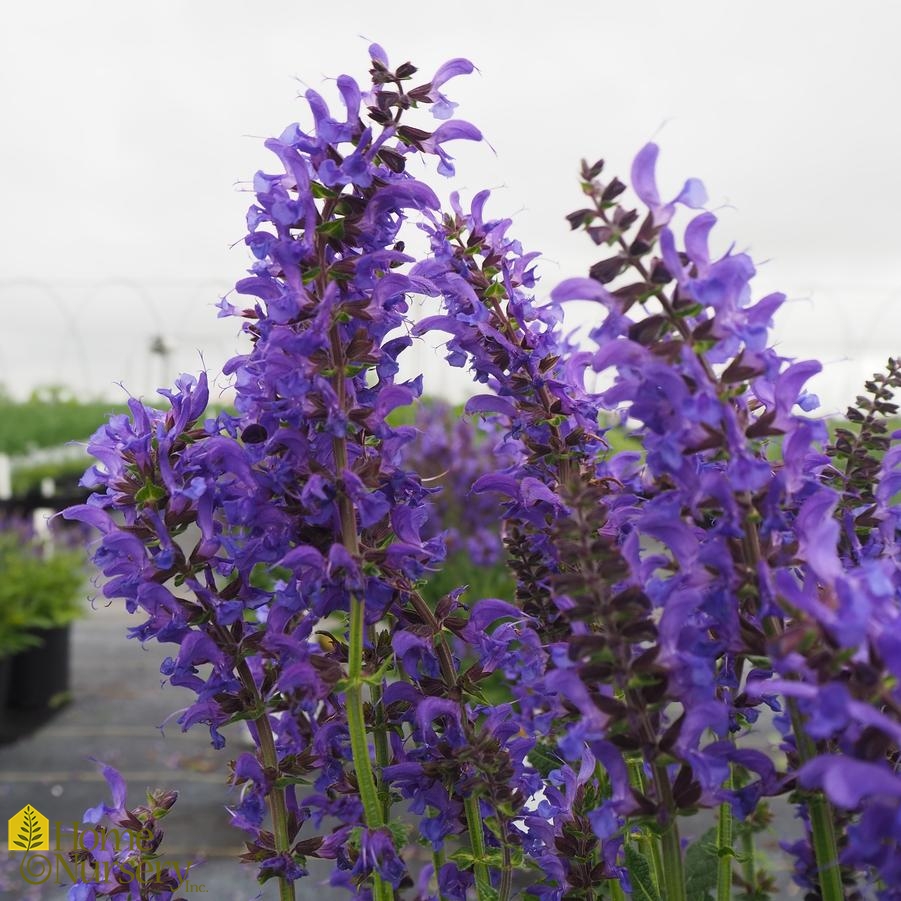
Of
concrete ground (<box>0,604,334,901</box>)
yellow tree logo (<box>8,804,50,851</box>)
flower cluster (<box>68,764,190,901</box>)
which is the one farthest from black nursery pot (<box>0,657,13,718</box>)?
flower cluster (<box>68,764,190,901</box>)

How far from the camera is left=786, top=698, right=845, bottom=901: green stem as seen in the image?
0.55 meters

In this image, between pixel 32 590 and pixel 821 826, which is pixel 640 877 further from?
pixel 32 590

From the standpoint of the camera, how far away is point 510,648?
2.78 ft

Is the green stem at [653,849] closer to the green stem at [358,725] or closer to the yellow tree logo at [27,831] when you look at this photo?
the green stem at [358,725]

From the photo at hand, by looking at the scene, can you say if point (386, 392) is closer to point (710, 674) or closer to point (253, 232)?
point (253, 232)

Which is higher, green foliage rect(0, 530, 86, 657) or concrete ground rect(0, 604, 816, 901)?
green foliage rect(0, 530, 86, 657)

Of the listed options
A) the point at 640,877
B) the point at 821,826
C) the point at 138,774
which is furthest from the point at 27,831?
the point at 138,774

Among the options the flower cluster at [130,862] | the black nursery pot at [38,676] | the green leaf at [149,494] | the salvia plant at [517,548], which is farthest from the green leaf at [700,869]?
the black nursery pot at [38,676]

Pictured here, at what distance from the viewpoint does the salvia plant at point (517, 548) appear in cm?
55

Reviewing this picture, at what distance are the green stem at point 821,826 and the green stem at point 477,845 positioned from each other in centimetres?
25

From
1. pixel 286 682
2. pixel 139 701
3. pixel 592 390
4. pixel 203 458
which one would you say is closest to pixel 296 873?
pixel 286 682

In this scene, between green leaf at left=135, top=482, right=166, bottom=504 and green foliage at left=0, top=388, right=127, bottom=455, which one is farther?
green foliage at left=0, top=388, right=127, bottom=455

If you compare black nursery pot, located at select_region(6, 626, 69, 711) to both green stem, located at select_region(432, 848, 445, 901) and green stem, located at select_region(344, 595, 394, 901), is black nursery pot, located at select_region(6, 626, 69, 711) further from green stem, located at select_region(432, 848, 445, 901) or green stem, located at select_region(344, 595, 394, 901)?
green stem, located at select_region(344, 595, 394, 901)

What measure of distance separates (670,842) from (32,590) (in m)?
4.44
